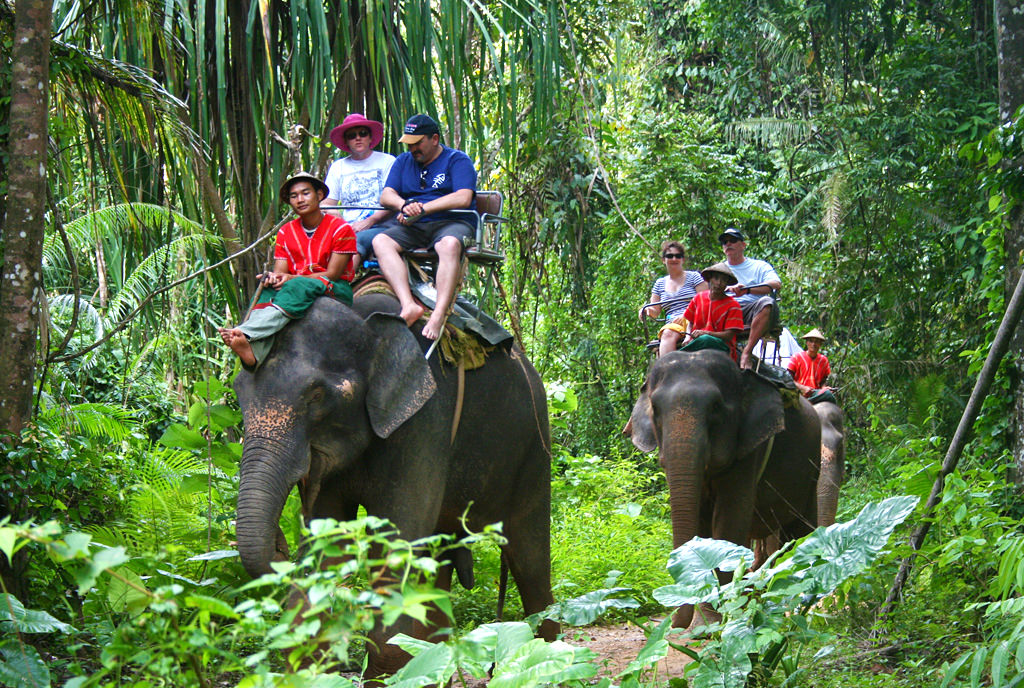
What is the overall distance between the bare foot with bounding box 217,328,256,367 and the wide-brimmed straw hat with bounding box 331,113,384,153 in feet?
7.82

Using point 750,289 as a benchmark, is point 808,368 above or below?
below

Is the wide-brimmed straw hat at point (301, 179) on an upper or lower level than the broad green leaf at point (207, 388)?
upper

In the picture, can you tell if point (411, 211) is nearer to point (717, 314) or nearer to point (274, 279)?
point (274, 279)

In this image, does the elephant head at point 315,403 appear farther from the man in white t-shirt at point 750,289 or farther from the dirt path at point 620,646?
the man in white t-shirt at point 750,289

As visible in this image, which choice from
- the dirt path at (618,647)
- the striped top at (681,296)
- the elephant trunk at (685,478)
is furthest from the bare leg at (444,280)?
the striped top at (681,296)

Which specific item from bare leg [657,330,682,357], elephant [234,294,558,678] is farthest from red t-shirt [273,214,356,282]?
bare leg [657,330,682,357]

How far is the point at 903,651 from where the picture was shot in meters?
5.84

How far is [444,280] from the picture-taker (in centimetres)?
555

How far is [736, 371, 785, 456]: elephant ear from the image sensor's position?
7930mm

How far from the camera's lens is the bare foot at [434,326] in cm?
536

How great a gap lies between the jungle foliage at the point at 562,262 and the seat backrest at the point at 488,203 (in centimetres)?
59

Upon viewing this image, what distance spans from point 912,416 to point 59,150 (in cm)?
746

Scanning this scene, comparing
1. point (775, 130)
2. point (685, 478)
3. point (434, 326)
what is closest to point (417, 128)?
point (434, 326)

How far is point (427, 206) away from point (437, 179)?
0.83ft
